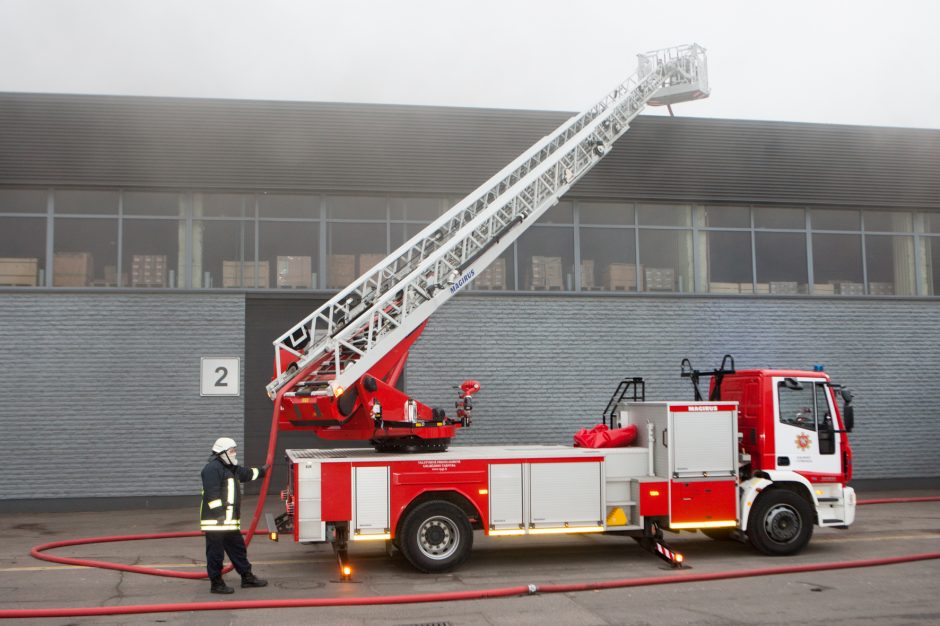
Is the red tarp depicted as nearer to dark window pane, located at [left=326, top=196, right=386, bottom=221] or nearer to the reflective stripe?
the reflective stripe

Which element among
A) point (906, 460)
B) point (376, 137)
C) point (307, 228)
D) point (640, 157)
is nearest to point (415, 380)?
point (307, 228)

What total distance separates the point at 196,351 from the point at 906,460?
15.5 m

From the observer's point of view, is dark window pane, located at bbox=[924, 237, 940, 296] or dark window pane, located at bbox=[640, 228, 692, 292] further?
dark window pane, located at bbox=[924, 237, 940, 296]

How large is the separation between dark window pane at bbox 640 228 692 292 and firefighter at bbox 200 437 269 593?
40.0 ft

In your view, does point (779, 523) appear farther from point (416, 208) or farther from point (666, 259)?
point (416, 208)

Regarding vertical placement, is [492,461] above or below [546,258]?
below

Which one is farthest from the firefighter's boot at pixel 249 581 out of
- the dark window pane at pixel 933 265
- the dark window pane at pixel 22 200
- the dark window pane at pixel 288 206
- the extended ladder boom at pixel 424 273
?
the dark window pane at pixel 933 265

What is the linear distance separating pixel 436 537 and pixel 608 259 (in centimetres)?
1038

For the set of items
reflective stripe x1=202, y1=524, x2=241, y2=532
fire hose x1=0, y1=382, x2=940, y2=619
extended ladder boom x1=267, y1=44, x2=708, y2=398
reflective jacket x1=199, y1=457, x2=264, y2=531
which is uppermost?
extended ladder boom x1=267, y1=44, x2=708, y2=398

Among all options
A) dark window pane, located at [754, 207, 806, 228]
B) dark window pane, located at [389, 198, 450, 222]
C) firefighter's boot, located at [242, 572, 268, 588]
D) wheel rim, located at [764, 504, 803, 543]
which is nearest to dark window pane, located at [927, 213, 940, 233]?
dark window pane, located at [754, 207, 806, 228]

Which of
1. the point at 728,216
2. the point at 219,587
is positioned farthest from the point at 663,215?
the point at 219,587

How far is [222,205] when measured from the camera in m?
18.9

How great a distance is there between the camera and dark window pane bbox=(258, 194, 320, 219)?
19.0m

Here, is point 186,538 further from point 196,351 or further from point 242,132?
point 242,132
